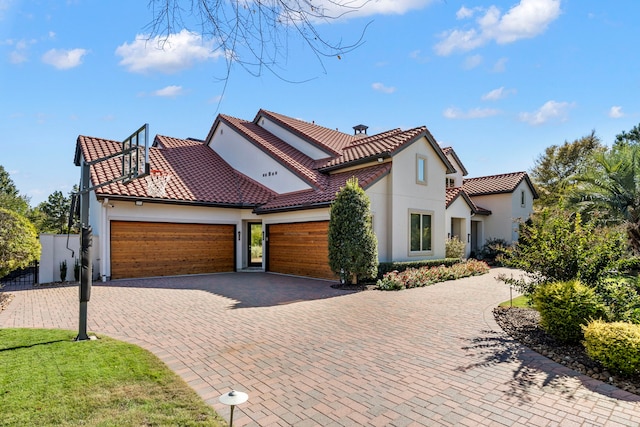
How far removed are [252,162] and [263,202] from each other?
11.1 feet

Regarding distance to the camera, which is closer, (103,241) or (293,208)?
(103,241)

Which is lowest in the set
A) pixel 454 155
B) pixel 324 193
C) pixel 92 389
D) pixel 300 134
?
pixel 92 389

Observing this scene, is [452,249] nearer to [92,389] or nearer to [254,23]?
[92,389]

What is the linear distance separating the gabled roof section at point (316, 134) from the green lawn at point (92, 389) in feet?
49.5

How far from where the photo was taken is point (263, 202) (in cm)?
1825

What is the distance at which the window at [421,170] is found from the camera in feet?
55.7

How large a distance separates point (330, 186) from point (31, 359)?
1251 centimetres

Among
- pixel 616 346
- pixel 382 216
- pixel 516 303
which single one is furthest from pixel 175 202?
pixel 616 346

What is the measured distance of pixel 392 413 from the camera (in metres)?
4.10

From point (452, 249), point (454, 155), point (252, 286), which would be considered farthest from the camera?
point (454, 155)

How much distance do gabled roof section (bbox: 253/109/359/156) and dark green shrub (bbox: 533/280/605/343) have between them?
44.6ft

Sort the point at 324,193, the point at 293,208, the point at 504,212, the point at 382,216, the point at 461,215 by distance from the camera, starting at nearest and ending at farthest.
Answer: the point at 382,216 → the point at 324,193 → the point at 293,208 → the point at 461,215 → the point at 504,212

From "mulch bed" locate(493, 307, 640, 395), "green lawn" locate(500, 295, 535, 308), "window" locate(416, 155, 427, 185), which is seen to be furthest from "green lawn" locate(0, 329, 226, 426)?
"window" locate(416, 155, 427, 185)

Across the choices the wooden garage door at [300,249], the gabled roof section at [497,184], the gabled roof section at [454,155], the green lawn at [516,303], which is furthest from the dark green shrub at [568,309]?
the gabled roof section at [454,155]
